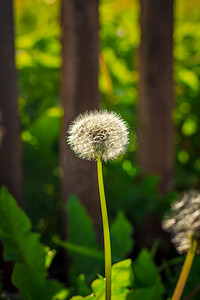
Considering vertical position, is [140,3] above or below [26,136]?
above

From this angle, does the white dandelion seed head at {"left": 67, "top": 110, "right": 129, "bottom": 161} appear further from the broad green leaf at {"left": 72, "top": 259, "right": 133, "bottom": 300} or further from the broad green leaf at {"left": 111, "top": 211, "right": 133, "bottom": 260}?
the broad green leaf at {"left": 111, "top": 211, "right": 133, "bottom": 260}

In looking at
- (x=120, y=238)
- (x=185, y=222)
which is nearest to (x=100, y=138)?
(x=185, y=222)

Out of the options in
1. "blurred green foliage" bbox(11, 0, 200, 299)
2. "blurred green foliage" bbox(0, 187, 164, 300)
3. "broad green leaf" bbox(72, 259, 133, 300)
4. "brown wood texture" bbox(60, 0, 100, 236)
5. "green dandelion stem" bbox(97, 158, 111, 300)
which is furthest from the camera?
"blurred green foliage" bbox(11, 0, 200, 299)

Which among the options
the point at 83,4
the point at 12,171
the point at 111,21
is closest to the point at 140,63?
the point at 83,4

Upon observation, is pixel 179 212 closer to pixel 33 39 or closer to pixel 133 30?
pixel 33 39

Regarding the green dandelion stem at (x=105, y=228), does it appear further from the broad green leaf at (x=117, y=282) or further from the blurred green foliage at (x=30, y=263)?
the blurred green foliage at (x=30, y=263)

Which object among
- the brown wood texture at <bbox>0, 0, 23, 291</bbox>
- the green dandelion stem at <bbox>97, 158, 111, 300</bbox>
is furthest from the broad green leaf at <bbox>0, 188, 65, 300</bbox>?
the green dandelion stem at <bbox>97, 158, 111, 300</bbox>
